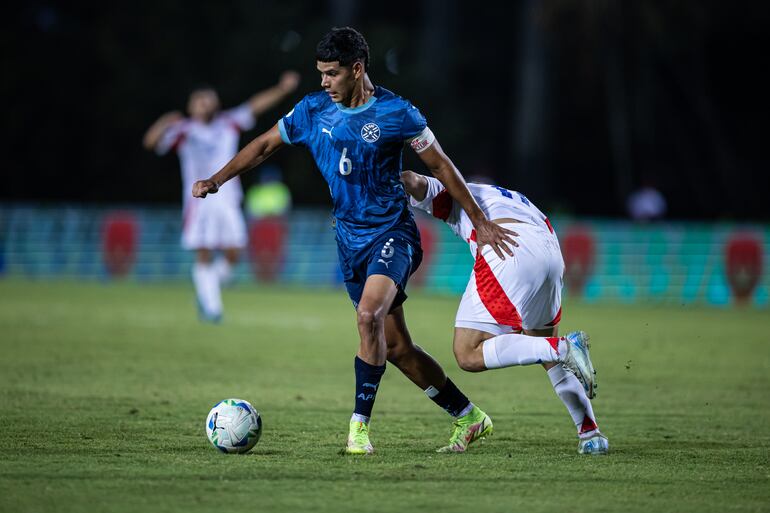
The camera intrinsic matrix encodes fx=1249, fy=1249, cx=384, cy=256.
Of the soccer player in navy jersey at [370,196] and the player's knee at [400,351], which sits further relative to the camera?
the player's knee at [400,351]

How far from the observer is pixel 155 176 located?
3139 centimetres

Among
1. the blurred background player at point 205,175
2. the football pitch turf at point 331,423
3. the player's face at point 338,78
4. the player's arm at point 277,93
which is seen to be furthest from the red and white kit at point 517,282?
the blurred background player at point 205,175

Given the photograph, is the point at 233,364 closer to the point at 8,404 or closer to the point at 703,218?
the point at 8,404

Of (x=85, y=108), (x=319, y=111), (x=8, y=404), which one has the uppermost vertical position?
(x=85, y=108)

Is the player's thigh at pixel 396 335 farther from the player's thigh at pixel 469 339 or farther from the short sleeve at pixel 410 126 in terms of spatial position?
the short sleeve at pixel 410 126

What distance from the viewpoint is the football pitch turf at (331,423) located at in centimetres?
564

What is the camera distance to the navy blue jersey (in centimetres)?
689

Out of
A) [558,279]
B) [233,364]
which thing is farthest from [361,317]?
[233,364]

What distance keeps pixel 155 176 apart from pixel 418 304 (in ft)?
44.3

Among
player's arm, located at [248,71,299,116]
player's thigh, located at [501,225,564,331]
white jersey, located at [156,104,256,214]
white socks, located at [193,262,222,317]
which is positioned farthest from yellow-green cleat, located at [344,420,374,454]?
white jersey, located at [156,104,256,214]

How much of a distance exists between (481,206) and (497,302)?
0.64 metres

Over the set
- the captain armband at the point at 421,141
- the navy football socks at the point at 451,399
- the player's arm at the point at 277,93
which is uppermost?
the player's arm at the point at 277,93

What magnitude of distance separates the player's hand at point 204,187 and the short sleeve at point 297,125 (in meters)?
0.49

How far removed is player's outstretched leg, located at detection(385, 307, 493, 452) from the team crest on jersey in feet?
3.22
